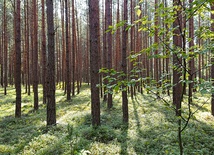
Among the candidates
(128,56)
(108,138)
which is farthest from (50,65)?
(128,56)

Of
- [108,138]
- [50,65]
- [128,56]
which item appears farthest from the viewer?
[50,65]

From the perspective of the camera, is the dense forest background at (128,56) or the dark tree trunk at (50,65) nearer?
the dense forest background at (128,56)

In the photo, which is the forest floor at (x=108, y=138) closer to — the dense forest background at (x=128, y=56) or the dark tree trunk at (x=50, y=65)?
the dense forest background at (x=128, y=56)

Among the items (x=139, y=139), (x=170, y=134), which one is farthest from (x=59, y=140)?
(x=170, y=134)

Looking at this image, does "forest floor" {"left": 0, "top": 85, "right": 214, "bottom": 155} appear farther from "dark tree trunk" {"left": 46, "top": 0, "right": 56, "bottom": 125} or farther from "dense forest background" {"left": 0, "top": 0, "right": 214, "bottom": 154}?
"dark tree trunk" {"left": 46, "top": 0, "right": 56, "bottom": 125}

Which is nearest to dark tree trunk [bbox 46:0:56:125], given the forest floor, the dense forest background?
the dense forest background

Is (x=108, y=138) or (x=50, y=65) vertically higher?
(x=50, y=65)

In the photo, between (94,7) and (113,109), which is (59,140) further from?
(113,109)

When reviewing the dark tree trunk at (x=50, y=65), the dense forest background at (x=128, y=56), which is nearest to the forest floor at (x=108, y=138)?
the dense forest background at (x=128, y=56)

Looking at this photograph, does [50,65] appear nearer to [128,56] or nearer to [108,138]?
[108,138]

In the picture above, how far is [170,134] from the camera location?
601 centimetres

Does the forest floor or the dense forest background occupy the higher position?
the dense forest background

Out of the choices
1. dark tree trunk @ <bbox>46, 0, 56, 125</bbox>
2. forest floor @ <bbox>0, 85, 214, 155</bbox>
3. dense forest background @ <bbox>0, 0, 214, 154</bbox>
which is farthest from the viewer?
dark tree trunk @ <bbox>46, 0, 56, 125</bbox>

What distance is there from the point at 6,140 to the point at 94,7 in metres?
5.48
